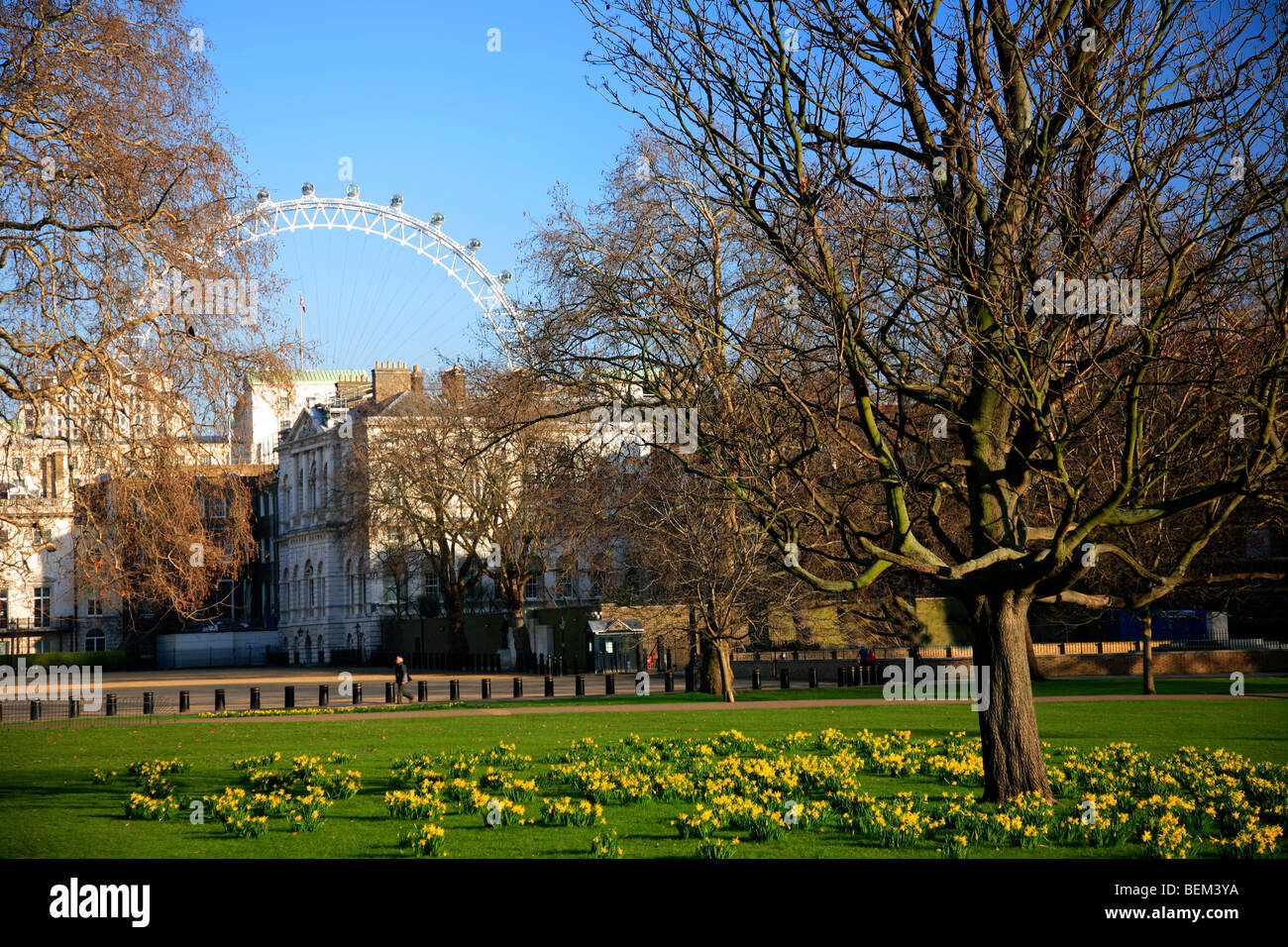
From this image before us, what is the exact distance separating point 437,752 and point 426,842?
1009cm

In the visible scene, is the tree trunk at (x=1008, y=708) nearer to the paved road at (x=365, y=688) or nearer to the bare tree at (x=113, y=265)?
the bare tree at (x=113, y=265)

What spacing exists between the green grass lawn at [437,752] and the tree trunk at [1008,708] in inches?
78.0

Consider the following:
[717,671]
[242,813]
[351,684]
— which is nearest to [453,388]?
[351,684]

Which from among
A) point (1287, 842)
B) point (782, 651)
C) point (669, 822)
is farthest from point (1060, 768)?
point (782, 651)

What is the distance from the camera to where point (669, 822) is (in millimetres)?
12594

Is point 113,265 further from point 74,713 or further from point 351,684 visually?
point 351,684

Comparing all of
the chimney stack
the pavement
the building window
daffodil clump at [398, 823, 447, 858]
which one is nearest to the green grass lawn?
daffodil clump at [398, 823, 447, 858]

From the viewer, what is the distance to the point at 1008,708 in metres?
12.8

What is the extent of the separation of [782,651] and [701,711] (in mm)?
21647

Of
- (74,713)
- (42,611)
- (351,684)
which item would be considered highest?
(42,611)

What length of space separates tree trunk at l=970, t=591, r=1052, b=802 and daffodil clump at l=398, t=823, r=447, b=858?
5.85 metres

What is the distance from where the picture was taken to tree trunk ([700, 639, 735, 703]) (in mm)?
34344

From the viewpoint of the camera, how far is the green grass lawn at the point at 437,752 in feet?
37.3
